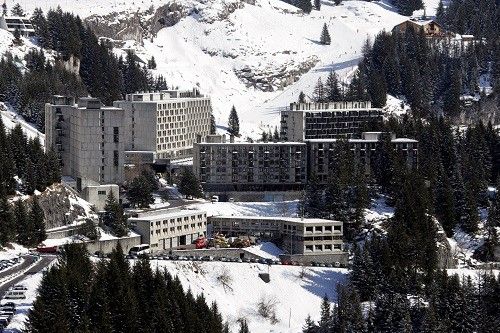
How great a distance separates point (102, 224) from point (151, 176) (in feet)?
59.4

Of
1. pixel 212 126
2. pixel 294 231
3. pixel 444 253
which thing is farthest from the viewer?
pixel 212 126

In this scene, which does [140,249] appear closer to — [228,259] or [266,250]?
[228,259]

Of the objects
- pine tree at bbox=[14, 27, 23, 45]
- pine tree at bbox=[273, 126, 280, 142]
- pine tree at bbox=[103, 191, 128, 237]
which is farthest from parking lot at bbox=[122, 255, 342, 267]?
pine tree at bbox=[14, 27, 23, 45]

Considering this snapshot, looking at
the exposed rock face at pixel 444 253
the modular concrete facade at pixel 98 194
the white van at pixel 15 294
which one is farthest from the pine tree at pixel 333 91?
the white van at pixel 15 294

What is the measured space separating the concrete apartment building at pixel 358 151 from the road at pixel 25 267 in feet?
139

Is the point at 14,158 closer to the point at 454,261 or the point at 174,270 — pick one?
the point at 174,270

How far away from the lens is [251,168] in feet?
501

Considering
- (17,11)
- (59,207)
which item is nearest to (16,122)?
(59,207)

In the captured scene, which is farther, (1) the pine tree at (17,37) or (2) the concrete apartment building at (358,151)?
(1) the pine tree at (17,37)

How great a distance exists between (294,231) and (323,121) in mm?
37317

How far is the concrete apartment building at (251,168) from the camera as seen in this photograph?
6014 inches

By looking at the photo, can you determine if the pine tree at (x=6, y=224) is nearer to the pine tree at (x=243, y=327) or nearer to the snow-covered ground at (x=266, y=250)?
the pine tree at (x=243, y=327)

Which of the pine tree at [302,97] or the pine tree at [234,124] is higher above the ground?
the pine tree at [302,97]

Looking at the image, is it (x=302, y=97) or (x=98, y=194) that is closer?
(x=98, y=194)
